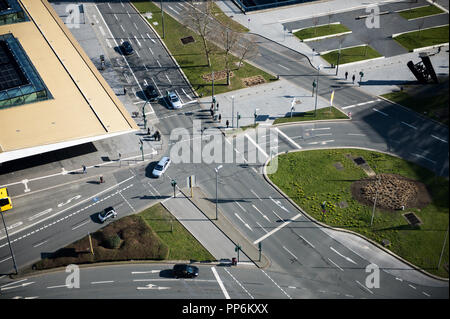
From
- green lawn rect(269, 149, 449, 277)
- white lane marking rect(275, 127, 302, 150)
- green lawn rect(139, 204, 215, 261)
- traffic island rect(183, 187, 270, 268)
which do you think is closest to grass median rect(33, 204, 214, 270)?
green lawn rect(139, 204, 215, 261)

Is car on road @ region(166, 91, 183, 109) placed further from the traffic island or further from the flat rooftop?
the traffic island

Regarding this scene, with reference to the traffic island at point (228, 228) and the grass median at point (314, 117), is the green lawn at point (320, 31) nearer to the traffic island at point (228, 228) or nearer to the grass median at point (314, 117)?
the grass median at point (314, 117)

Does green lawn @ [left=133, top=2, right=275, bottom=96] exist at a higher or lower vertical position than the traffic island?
higher

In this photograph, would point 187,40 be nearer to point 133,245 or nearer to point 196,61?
point 196,61

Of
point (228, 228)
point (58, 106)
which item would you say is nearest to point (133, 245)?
point (228, 228)
